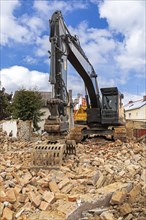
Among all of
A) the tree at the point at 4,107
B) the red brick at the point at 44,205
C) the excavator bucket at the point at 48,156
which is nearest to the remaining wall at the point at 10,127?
the tree at the point at 4,107

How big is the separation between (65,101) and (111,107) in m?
5.05

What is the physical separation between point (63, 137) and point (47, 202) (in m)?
2.23

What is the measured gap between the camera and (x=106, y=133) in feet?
39.6

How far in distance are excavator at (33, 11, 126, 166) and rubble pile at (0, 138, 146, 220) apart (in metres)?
0.43

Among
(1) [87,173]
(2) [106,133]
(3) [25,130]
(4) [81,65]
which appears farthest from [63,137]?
(3) [25,130]

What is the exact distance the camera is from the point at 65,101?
7250 mm

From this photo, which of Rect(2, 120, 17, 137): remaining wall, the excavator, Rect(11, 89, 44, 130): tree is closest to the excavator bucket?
the excavator

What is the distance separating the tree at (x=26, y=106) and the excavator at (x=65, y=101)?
36.9 ft

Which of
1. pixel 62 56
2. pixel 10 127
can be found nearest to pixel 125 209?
pixel 62 56

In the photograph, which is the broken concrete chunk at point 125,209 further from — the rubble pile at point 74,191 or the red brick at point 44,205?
the red brick at point 44,205

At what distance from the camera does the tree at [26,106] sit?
22.7 metres

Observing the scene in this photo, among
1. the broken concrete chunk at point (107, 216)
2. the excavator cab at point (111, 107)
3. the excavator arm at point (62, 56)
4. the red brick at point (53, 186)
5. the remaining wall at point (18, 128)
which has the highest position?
the excavator arm at point (62, 56)

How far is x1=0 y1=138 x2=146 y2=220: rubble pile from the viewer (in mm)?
4727

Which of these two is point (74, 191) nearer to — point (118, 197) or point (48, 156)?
point (118, 197)
